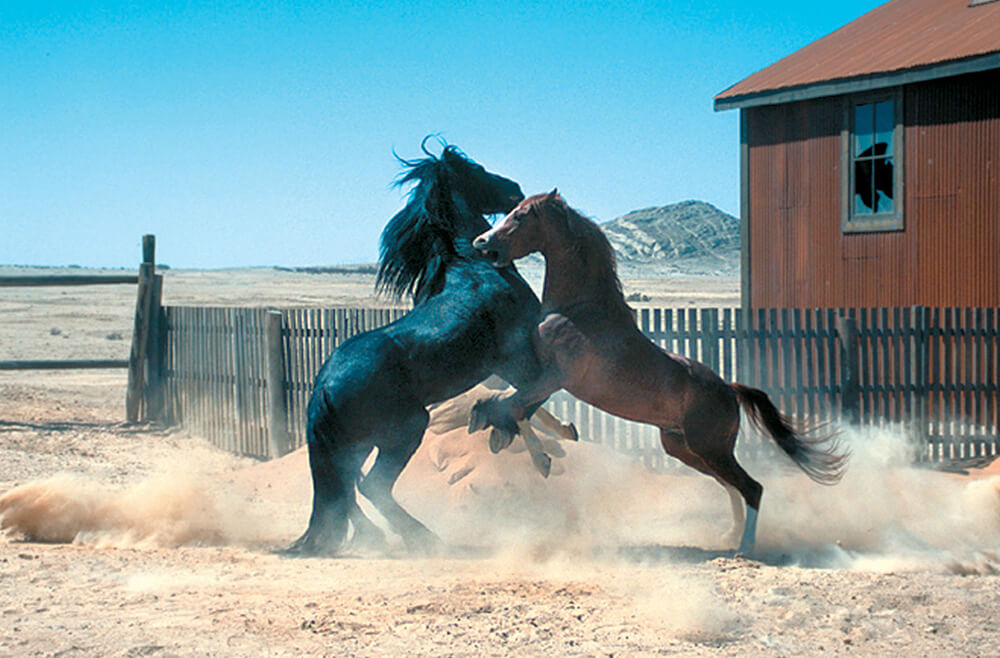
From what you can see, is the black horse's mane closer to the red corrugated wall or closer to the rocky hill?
the red corrugated wall

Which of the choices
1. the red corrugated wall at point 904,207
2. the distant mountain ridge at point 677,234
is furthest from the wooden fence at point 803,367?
the distant mountain ridge at point 677,234

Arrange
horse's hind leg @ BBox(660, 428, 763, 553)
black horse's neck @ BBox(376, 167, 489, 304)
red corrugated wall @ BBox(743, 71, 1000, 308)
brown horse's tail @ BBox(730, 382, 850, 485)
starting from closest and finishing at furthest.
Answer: horse's hind leg @ BBox(660, 428, 763, 553)
brown horse's tail @ BBox(730, 382, 850, 485)
black horse's neck @ BBox(376, 167, 489, 304)
red corrugated wall @ BBox(743, 71, 1000, 308)

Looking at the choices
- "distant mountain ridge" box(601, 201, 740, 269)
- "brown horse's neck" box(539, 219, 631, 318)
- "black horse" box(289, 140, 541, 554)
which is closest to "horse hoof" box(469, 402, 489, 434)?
"black horse" box(289, 140, 541, 554)

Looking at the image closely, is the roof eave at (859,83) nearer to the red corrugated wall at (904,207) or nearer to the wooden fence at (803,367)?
the red corrugated wall at (904,207)

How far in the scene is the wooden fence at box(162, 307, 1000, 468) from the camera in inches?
371

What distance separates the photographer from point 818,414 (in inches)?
382

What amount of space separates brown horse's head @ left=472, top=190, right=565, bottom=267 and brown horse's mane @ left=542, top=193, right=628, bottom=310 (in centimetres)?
4

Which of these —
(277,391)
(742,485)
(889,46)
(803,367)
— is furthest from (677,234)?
(742,485)

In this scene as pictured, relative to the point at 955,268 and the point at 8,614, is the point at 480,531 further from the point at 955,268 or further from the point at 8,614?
the point at 955,268

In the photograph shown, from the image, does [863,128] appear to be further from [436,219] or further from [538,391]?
[538,391]

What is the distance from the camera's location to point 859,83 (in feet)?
39.4

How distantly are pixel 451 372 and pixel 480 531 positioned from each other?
142 cm

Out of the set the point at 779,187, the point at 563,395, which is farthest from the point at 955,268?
the point at 563,395

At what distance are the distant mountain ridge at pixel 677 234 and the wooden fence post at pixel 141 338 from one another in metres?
54.5
